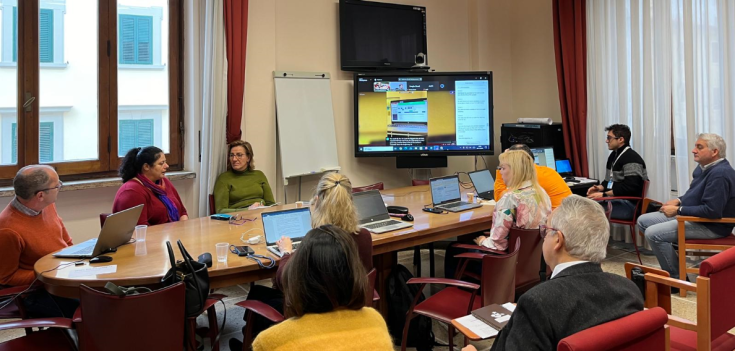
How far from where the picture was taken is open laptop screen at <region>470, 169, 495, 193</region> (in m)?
5.08

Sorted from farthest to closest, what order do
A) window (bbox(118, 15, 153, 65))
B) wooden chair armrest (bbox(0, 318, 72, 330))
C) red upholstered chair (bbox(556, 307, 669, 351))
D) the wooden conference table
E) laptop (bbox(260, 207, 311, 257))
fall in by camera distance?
1. window (bbox(118, 15, 153, 65))
2. laptop (bbox(260, 207, 311, 257))
3. the wooden conference table
4. wooden chair armrest (bbox(0, 318, 72, 330))
5. red upholstered chair (bbox(556, 307, 669, 351))

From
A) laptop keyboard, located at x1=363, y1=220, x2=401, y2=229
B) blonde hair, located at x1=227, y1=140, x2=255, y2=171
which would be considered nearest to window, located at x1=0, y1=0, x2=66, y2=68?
blonde hair, located at x1=227, y1=140, x2=255, y2=171

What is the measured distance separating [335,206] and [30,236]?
1.62 metres

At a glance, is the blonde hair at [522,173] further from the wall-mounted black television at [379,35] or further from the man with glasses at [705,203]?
the wall-mounted black television at [379,35]

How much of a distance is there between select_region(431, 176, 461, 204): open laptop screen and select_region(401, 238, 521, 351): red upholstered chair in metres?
1.28

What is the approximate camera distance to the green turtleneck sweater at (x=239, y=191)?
197 inches

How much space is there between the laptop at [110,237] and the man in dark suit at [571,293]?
6.62 ft

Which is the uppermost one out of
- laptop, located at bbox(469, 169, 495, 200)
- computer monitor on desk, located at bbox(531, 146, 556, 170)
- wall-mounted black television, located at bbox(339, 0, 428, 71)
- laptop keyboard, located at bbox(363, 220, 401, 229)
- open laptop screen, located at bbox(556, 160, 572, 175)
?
wall-mounted black television, located at bbox(339, 0, 428, 71)

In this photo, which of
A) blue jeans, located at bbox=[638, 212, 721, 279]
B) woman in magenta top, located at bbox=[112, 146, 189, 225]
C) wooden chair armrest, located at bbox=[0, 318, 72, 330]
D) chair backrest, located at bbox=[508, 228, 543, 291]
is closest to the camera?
wooden chair armrest, located at bbox=[0, 318, 72, 330]

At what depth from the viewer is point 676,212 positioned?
4738 mm

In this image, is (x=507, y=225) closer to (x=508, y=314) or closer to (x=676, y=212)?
(x=508, y=314)

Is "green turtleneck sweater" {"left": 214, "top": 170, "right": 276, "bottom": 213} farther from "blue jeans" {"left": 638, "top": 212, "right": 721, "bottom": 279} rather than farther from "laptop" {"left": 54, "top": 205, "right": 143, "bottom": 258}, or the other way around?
"blue jeans" {"left": 638, "top": 212, "right": 721, "bottom": 279}

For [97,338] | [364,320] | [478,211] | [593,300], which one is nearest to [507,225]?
[478,211]

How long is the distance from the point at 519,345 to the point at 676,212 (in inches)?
141
